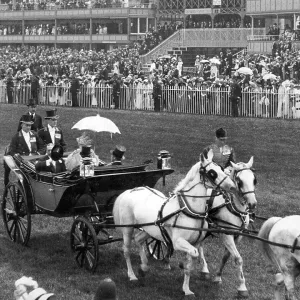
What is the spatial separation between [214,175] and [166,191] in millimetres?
6703

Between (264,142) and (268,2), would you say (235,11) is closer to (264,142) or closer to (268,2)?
(268,2)

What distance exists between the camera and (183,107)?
104ft

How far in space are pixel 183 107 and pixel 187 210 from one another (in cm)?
2230

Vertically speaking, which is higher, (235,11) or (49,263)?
(235,11)

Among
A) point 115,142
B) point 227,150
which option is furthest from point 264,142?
point 227,150

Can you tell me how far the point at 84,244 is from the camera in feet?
35.0

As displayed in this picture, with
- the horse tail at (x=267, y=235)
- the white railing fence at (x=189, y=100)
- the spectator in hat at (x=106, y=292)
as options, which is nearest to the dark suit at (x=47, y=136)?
the horse tail at (x=267, y=235)

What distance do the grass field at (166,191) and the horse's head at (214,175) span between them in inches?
52.3

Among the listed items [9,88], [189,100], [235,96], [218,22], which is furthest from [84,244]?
[218,22]

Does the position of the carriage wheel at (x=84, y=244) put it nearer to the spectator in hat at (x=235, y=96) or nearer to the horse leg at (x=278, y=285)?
the horse leg at (x=278, y=285)

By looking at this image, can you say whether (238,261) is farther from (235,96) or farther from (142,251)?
(235,96)

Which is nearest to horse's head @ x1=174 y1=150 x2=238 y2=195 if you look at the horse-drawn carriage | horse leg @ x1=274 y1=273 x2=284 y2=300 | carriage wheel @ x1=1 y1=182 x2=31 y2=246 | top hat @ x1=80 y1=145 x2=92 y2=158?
horse leg @ x1=274 y1=273 x2=284 y2=300

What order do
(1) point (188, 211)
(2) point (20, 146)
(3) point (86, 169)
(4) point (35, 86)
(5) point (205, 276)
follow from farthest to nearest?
(4) point (35, 86) < (2) point (20, 146) < (3) point (86, 169) < (5) point (205, 276) < (1) point (188, 211)

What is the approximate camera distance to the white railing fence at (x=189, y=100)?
28569 millimetres
